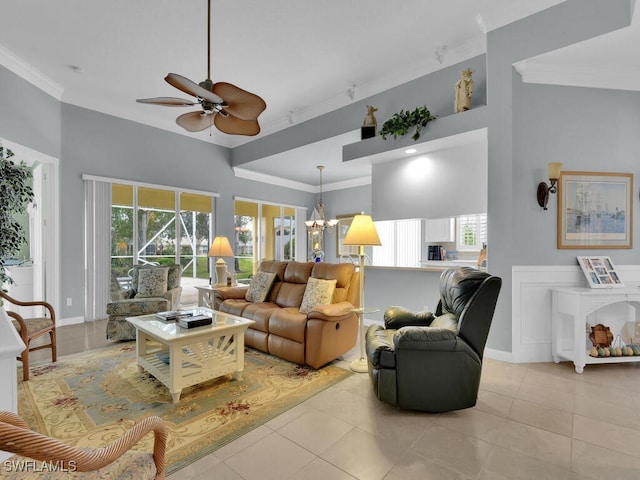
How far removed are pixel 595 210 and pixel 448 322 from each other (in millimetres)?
2219

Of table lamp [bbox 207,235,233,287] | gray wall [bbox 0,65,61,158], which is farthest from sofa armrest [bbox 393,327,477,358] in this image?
gray wall [bbox 0,65,61,158]

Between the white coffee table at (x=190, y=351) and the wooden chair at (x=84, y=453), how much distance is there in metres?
1.32

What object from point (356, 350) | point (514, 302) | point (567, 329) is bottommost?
point (356, 350)

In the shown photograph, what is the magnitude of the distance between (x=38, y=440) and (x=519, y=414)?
8.74 ft

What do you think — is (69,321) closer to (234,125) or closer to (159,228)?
(159,228)

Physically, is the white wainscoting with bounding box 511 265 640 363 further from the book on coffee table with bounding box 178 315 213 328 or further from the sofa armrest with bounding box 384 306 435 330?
the book on coffee table with bounding box 178 315 213 328

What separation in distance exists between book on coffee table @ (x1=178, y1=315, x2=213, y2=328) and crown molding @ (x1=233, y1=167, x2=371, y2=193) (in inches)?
185

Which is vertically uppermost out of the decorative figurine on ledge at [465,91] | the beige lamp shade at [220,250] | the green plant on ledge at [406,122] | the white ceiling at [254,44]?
the white ceiling at [254,44]

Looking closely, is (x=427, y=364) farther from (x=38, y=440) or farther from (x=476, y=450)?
(x=38, y=440)

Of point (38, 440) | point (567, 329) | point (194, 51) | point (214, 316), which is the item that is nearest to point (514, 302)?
point (567, 329)

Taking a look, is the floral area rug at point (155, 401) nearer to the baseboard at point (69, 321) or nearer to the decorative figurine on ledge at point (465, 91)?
the baseboard at point (69, 321)

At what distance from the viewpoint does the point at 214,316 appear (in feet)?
10.2

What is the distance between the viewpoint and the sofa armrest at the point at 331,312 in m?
2.99

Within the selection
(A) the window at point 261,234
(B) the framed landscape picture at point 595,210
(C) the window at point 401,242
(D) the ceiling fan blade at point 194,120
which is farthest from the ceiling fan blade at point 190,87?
(A) the window at point 261,234
